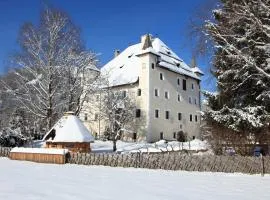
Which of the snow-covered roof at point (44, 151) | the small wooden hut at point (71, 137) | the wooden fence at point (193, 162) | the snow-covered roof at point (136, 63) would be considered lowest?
the wooden fence at point (193, 162)

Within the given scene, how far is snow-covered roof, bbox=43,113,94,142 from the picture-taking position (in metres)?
28.0

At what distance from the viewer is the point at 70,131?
28.3m

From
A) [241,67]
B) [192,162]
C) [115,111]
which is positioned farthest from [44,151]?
[115,111]

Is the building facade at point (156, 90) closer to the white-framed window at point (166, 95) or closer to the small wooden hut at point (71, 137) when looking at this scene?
the white-framed window at point (166, 95)

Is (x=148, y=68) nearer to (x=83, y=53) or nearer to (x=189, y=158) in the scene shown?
(x=83, y=53)

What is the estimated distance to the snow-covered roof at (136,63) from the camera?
5272 cm

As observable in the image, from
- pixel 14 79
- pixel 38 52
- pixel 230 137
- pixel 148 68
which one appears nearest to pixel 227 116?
pixel 230 137

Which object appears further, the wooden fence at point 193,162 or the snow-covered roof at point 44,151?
the snow-covered roof at point 44,151

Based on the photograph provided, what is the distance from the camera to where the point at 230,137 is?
22.3 meters

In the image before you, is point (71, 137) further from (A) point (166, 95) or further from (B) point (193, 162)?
(A) point (166, 95)

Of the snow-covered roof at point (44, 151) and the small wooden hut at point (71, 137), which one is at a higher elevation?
the small wooden hut at point (71, 137)

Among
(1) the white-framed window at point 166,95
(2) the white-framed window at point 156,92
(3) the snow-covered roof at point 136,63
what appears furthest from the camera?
(1) the white-framed window at point 166,95

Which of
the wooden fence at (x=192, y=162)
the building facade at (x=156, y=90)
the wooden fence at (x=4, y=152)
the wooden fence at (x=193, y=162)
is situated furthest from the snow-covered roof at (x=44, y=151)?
the building facade at (x=156, y=90)

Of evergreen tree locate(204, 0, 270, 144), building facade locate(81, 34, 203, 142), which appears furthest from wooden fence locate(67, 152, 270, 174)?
building facade locate(81, 34, 203, 142)
